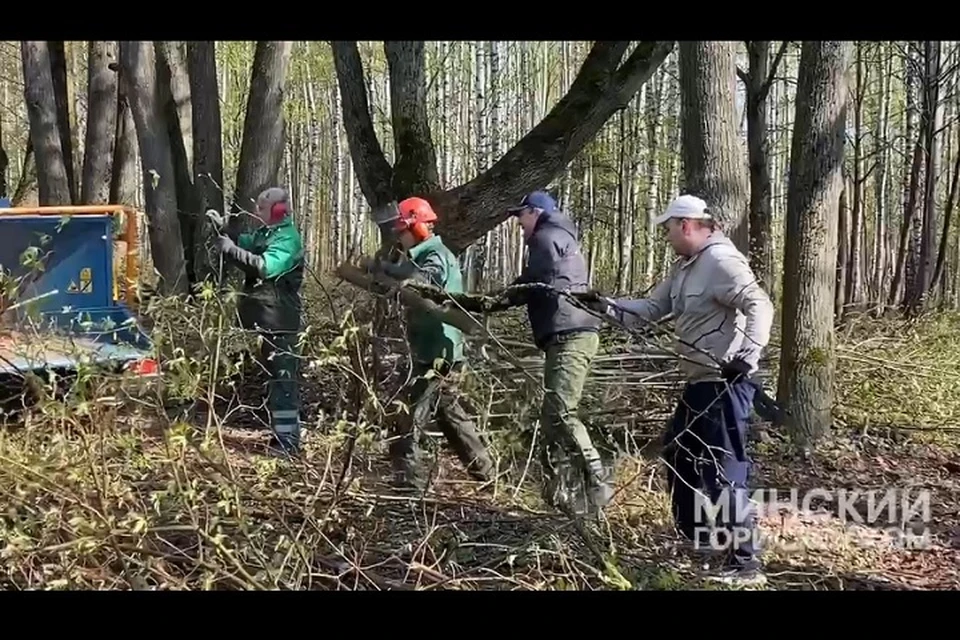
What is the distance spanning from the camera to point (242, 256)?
4605 mm

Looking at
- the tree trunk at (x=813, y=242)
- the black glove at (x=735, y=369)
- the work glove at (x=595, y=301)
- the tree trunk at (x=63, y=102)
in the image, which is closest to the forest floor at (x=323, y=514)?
the work glove at (x=595, y=301)

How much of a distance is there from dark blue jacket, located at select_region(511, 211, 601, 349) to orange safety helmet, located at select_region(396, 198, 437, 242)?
500 mm

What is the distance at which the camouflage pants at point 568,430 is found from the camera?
12.5 ft

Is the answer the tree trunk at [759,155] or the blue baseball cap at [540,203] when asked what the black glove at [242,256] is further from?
the tree trunk at [759,155]

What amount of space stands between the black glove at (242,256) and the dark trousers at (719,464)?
217 centimetres

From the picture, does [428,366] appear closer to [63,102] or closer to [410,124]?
[410,124]

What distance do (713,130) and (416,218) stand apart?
280cm

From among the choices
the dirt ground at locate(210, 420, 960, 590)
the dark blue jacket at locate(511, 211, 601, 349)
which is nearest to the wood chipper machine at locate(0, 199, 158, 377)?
the dirt ground at locate(210, 420, 960, 590)

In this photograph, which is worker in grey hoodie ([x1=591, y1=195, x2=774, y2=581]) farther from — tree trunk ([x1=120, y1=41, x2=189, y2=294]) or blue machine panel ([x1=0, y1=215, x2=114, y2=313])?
tree trunk ([x1=120, y1=41, x2=189, y2=294])

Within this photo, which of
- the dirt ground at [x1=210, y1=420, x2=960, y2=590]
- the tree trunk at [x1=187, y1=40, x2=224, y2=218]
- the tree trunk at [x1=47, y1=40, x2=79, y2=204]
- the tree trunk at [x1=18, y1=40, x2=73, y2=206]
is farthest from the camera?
the tree trunk at [x1=47, y1=40, x2=79, y2=204]

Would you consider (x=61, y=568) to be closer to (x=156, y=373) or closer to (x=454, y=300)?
(x=156, y=373)

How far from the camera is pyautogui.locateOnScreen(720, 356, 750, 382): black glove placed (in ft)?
11.6

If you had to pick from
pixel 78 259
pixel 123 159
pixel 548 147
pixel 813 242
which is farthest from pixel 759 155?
pixel 123 159

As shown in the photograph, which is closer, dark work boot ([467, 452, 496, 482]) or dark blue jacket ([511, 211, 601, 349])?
dark work boot ([467, 452, 496, 482])
